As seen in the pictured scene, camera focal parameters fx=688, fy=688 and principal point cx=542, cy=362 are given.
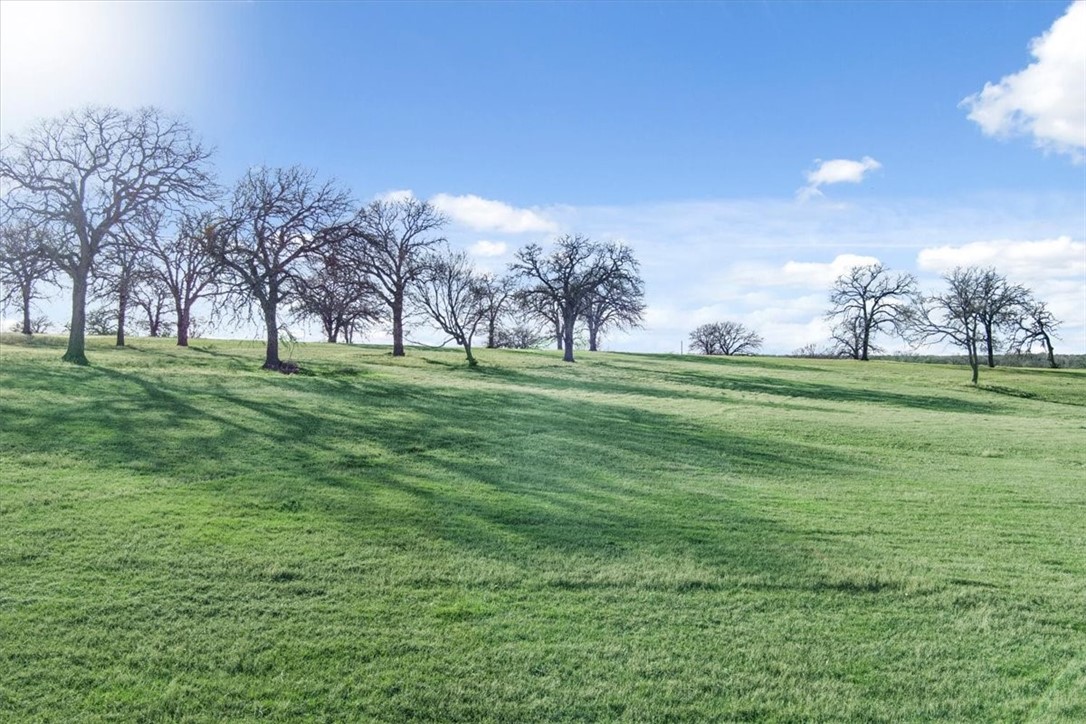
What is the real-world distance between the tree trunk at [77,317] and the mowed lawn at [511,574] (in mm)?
13229

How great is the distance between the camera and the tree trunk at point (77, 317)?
27.9m

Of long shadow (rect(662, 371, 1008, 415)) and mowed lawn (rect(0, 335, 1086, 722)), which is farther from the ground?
long shadow (rect(662, 371, 1008, 415))

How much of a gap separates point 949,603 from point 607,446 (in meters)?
8.80

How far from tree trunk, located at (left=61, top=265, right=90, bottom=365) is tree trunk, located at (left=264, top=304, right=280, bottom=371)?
707 cm

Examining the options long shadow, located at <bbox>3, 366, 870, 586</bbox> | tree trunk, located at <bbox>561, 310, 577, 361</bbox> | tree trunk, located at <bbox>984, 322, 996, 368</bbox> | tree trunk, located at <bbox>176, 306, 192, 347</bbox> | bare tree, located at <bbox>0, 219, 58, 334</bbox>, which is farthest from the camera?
tree trunk, located at <bbox>984, 322, 996, 368</bbox>

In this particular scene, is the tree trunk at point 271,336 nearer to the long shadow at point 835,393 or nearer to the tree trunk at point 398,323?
the tree trunk at point 398,323

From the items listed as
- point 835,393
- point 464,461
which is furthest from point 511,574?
point 835,393

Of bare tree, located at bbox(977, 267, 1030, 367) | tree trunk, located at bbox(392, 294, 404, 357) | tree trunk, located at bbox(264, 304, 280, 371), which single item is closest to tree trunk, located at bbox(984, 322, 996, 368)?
bare tree, located at bbox(977, 267, 1030, 367)

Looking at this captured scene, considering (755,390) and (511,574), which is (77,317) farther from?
(755,390)

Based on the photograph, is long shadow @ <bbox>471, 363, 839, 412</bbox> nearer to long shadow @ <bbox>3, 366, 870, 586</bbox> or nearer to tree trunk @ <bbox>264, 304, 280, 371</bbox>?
long shadow @ <bbox>3, 366, 870, 586</bbox>

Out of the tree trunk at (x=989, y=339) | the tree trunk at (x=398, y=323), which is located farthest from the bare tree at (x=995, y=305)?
the tree trunk at (x=398, y=323)

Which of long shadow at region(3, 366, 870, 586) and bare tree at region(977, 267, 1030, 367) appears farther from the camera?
bare tree at region(977, 267, 1030, 367)

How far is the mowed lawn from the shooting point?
5.22 m

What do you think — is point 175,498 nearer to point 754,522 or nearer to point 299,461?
point 299,461
